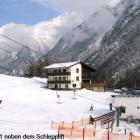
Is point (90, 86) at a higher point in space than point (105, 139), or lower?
higher

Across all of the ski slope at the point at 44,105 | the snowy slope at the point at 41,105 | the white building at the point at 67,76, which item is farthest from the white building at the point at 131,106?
the white building at the point at 67,76

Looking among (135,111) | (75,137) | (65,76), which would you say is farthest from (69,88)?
(75,137)

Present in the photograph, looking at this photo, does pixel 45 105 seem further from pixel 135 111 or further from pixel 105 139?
pixel 105 139

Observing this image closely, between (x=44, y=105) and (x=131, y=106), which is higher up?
(x=131, y=106)

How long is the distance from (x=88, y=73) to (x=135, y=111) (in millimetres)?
66394

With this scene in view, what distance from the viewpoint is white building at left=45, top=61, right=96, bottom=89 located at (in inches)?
5098

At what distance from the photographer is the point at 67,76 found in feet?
428

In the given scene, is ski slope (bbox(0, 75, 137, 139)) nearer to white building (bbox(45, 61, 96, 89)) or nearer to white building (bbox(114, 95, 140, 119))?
white building (bbox(114, 95, 140, 119))

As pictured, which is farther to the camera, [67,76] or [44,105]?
[67,76]

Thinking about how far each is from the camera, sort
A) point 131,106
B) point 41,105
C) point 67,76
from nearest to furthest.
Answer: point 131,106, point 41,105, point 67,76

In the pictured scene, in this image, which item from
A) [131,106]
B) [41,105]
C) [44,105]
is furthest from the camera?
[44,105]

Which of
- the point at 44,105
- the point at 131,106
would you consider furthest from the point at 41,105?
the point at 131,106

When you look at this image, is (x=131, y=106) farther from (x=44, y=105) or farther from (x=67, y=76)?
(x=67, y=76)

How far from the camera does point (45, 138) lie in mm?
37656
